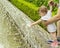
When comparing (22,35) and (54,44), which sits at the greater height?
(22,35)

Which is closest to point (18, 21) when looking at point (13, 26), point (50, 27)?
point (13, 26)

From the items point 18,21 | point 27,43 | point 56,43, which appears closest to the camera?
point 56,43

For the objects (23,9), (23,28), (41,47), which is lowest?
(41,47)

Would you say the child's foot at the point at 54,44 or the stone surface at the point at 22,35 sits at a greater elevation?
the stone surface at the point at 22,35

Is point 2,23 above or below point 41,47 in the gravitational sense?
above

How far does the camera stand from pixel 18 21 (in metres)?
10.5

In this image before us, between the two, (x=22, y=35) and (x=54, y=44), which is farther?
(x=22, y=35)

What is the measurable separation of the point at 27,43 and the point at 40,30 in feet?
1.75

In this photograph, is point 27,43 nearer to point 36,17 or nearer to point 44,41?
point 44,41

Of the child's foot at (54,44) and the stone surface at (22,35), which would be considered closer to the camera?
the child's foot at (54,44)

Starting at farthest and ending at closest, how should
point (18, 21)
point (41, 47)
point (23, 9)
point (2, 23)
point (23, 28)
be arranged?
point (23, 9) → point (2, 23) → point (18, 21) → point (23, 28) → point (41, 47)

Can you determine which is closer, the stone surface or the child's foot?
the child's foot

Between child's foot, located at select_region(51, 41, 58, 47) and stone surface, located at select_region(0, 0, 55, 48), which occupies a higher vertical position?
stone surface, located at select_region(0, 0, 55, 48)

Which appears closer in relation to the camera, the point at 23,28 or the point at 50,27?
the point at 50,27
